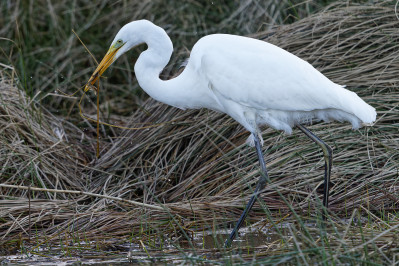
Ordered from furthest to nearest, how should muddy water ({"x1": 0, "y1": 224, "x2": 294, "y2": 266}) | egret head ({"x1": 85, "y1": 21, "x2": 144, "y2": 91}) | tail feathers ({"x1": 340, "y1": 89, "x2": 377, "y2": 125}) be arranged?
egret head ({"x1": 85, "y1": 21, "x2": 144, "y2": 91}), tail feathers ({"x1": 340, "y1": 89, "x2": 377, "y2": 125}), muddy water ({"x1": 0, "y1": 224, "x2": 294, "y2": 266})

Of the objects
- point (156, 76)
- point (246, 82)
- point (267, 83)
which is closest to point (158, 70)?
point (156, 76)

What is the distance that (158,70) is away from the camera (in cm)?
417

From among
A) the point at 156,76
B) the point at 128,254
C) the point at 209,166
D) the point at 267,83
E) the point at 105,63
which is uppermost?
the point at 105,63

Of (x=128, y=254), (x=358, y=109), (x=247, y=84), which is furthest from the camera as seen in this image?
(x=247, y=84)

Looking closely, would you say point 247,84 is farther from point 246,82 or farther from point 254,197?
point 254,197

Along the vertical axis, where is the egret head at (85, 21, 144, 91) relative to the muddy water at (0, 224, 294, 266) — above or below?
above

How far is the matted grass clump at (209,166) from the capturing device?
13.4ft

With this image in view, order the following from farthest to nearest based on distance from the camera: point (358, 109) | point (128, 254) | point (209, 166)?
point (209, 166) → point (358, 109) → point (128, 254)

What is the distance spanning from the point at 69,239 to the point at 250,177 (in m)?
1.37

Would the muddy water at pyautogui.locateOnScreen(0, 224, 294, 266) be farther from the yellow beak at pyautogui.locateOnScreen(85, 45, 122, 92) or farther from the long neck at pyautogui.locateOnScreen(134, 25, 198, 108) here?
the yellow beak at pyautogui.locateOnScreen(85, 45, 122, 92)

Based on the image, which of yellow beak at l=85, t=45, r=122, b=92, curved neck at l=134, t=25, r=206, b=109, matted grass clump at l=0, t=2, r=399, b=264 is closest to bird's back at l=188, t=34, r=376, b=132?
curved neck at l=134, t=25, r=206, b=109

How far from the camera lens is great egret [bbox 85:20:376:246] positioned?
155 inches

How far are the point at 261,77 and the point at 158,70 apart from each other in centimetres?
68

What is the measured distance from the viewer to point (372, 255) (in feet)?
9.07
